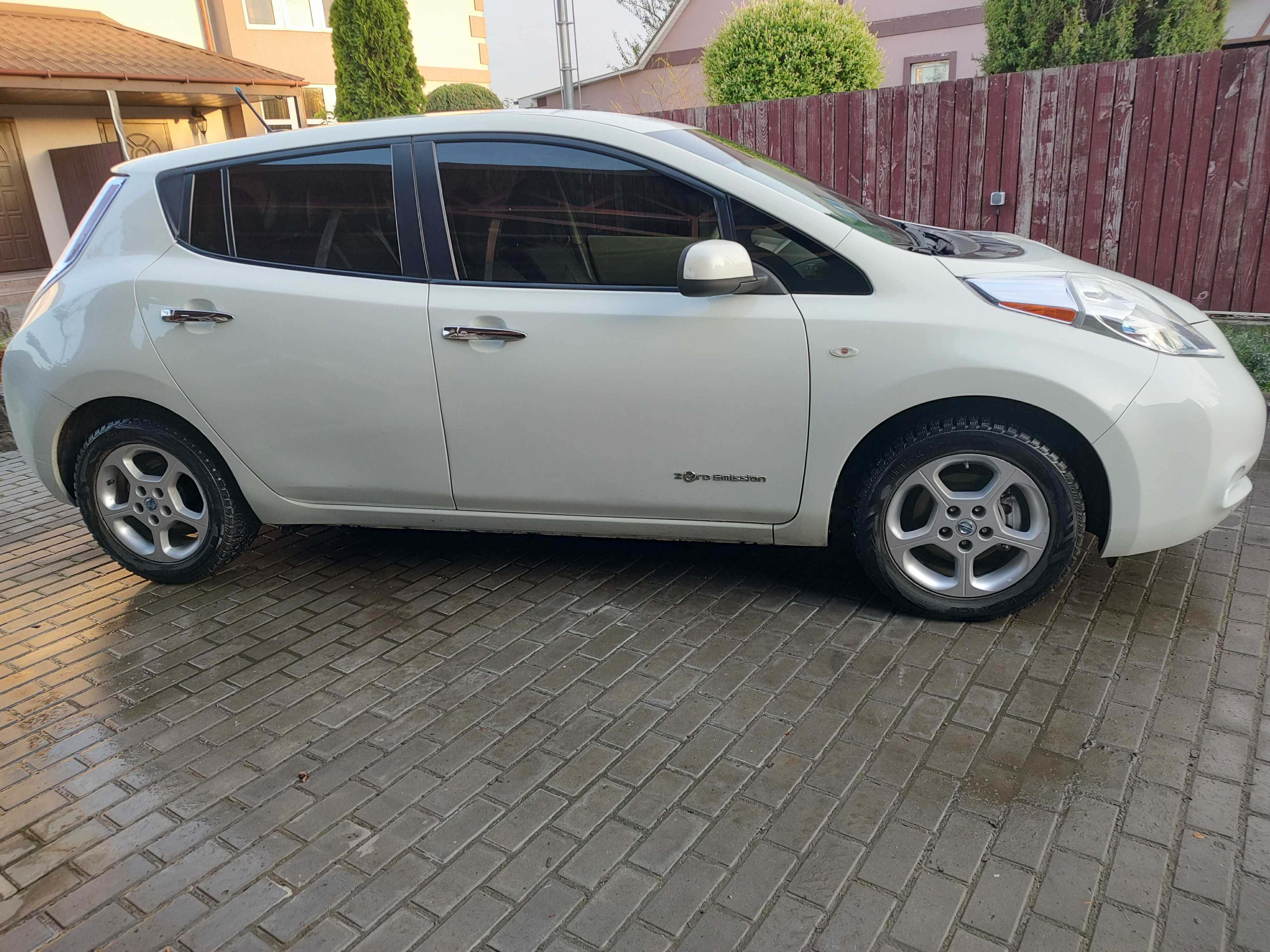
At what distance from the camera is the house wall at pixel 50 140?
14656 mm

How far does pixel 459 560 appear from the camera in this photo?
4.27 metres

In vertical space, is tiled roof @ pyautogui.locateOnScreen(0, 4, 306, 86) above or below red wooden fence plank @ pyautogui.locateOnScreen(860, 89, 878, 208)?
above

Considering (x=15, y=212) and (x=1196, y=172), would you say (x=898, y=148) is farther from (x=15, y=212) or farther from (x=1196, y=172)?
(x=15, y=212)

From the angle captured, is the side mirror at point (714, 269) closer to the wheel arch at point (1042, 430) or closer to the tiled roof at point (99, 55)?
the wheel arch at point (1042, 430)

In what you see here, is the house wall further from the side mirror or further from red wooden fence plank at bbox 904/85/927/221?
the side mirror

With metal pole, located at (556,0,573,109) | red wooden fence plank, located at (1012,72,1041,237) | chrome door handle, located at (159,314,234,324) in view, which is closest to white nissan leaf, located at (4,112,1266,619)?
chrome door handle, located at (159,314,234,324)

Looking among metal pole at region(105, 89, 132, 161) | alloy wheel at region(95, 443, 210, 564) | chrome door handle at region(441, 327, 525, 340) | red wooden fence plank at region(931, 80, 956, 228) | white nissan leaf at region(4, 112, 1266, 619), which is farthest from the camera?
metal pole at region(105, 89, 132, 161)

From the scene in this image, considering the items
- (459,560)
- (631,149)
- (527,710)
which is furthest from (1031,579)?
(459,560)

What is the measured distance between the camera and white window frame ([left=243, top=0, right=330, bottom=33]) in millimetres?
20906

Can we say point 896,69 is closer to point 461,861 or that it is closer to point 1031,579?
point 1031,579

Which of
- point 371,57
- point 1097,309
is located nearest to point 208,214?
point 1097,309

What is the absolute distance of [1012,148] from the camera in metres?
7.64

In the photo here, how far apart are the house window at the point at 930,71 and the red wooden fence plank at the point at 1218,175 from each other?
8.85m

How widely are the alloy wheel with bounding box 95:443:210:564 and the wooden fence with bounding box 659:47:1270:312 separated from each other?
6.48 meters
